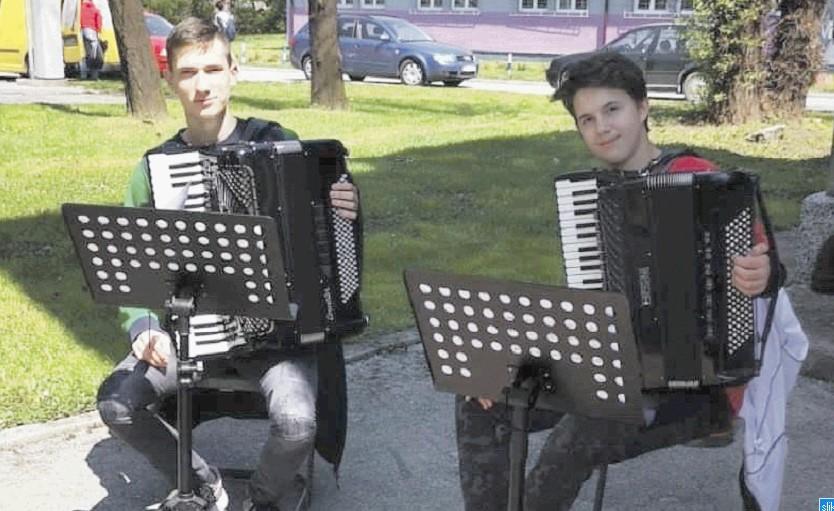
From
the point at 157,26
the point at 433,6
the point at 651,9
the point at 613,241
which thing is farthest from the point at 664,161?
the point at 433,6

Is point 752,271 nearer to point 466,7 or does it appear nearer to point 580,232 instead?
point 580,232

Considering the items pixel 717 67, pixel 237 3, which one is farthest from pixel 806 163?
pixel 237 3

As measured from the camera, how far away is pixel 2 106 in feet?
46.0

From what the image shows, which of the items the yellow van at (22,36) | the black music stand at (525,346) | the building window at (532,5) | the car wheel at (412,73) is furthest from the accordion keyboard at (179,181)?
the building window at (532,5)

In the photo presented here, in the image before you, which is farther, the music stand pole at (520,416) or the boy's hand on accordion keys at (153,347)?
the boy's hand on accordion keys at (153,347)

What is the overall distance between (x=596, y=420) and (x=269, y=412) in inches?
40.1

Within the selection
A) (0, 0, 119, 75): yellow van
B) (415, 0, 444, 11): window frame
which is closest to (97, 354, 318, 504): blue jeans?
(0, 0, 119, 75): yellow van

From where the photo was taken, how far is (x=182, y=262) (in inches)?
113

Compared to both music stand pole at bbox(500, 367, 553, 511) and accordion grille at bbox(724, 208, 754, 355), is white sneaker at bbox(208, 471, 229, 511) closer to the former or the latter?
music stand pole at bbox(500, 367, 553, 511)

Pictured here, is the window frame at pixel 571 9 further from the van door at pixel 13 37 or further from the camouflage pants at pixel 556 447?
the camouflage pants at pixel 556 447

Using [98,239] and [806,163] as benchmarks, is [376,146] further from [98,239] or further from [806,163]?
[98,239]

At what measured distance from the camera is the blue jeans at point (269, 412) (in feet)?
10.6

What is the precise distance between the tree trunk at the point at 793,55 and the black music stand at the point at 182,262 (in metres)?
10.9

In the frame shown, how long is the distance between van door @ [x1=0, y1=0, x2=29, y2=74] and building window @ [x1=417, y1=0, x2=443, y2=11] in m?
16.2
